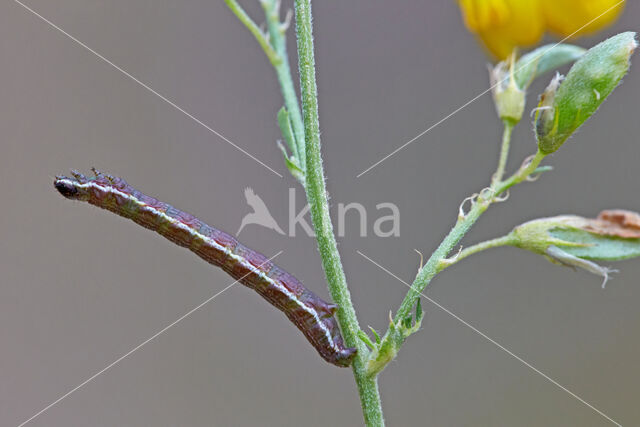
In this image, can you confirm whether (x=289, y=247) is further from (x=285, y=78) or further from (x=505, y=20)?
(x=505, y=20)

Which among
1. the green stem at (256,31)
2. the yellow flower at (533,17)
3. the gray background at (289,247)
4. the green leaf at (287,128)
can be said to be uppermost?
the green stem at (256,31)

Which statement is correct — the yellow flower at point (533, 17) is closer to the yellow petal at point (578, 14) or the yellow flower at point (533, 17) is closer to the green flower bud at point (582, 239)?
the yellow petal at point (578, 14)

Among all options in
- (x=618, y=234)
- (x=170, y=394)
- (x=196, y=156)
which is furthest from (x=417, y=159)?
(x=618, y=234)

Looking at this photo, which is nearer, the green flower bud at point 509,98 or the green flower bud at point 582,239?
the green flower bud at point 582,239

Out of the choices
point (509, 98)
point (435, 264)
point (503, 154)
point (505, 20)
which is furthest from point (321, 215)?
point (505, 20)

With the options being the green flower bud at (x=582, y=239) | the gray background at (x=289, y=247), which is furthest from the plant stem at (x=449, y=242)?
the gray background at (x=289, y=247)

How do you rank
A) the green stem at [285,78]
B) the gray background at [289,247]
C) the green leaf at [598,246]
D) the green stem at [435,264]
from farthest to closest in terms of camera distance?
1. the gray background at [289,247]
2. the green stem at [285,78]
3. the green leaf at [598,246]
4. the green stem at [435,264]

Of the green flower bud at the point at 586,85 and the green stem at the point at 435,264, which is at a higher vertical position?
the green flower bud at the point at 586,85

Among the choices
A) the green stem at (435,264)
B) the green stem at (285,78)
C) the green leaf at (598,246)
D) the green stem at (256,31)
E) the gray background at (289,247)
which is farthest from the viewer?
the gray background at (289,247)
